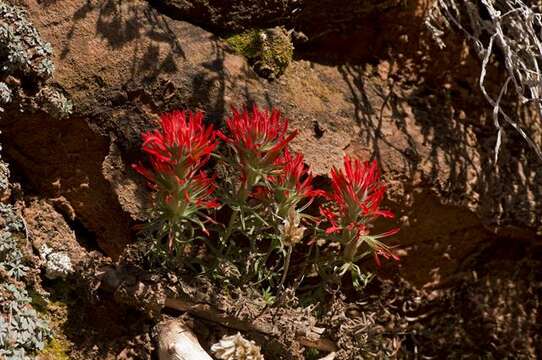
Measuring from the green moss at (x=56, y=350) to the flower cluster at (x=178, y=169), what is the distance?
1.60 feet

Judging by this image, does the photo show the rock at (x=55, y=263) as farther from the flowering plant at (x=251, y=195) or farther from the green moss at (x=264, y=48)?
the green moss at (x=264, y=48)

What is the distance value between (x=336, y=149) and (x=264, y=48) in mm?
496

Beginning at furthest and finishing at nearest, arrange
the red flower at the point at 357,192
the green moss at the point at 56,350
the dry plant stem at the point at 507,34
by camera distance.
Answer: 1. the dry plant stem at the point at 507,34
2. the red flower at the point at 357,192
3. the green moss at the point at 56,350

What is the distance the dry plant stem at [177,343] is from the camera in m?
2.60

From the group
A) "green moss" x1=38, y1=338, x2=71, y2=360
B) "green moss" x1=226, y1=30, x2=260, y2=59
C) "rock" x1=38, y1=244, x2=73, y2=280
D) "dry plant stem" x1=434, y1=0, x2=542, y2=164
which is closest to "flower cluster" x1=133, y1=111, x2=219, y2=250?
"rock" x1=38, y1=244, x2=73, y2=280

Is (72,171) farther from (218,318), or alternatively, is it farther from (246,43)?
(246,43)

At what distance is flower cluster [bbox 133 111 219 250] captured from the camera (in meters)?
2.49

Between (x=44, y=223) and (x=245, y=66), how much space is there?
0.97 meters

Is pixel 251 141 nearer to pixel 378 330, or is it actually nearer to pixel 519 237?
pixel 378 330

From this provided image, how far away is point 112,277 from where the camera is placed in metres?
2.73

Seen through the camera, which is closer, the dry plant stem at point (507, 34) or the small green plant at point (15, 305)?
the small green plant at point (15, 305)

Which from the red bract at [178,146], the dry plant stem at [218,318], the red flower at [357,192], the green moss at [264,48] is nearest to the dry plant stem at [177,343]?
the dry plant stem at [218,318]

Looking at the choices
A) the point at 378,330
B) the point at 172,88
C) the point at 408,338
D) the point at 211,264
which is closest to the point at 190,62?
the point at 172,88

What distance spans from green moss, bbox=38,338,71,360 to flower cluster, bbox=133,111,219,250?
1.60 feet
